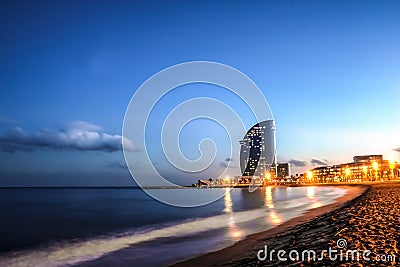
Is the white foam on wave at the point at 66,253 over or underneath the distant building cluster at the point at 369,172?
underneath

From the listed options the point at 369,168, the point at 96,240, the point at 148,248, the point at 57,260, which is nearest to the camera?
the point at 57,260

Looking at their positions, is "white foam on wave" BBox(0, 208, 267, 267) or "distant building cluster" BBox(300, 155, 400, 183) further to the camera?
"distant building cluster" BBox(300, 155, 400, 183)

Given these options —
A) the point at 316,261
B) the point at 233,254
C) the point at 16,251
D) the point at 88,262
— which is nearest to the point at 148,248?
the point at 88,262

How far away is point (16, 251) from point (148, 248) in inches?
267

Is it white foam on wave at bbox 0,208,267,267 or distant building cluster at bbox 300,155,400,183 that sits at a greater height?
distant building cluster at bbox 300,155,400,183

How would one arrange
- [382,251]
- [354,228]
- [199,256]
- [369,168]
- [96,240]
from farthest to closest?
A: [369,168] → [96,240] → [199,256] → [354,228] → [382,251]

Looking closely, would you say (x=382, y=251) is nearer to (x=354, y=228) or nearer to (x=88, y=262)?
(x=354, y=228)

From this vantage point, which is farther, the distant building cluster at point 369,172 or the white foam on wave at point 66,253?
the distant building cluster at point 369,172

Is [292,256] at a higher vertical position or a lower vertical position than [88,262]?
higher

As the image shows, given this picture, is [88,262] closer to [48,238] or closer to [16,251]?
[16,251]

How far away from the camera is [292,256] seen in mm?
7363

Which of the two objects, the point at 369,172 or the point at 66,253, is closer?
the point at 66,253

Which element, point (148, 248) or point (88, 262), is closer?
point (88, 262)

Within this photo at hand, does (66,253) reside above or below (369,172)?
below
